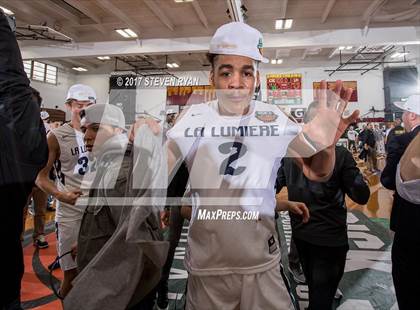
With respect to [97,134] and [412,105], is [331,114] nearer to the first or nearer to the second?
[97,134]

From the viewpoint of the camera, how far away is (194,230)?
1.13 metres

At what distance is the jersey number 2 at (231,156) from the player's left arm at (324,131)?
0.20m

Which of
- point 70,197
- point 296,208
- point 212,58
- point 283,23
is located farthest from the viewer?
point 283,23

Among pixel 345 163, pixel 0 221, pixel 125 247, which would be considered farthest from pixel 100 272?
pixel 345 163

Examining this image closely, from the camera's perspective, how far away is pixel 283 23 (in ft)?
23.4

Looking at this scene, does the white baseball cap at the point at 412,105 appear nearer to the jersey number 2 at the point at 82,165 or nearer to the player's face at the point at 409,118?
the player's face at the point at 409,118

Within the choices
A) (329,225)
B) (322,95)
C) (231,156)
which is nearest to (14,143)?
(231,156)

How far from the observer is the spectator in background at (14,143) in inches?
33.9

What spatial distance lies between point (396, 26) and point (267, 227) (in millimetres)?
8531

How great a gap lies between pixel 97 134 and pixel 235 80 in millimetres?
1012

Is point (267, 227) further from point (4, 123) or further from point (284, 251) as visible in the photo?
point (284, 251)

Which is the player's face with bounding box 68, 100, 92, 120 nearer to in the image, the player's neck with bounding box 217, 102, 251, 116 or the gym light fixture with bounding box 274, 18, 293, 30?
the player's neck with bounding box 217, 102, 251, 116

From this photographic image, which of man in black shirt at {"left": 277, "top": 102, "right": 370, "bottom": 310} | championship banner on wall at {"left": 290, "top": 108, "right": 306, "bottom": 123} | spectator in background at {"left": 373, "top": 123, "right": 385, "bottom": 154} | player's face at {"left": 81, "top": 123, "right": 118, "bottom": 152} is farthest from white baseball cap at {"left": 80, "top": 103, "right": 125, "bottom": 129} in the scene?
spectator in background at {"left": 373, "top": 123, "right": 385, "bottom": 154}

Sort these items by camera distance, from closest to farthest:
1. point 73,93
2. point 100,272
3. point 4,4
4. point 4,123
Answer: point 4,123
point 100,272
point 73,93
point 4,4
